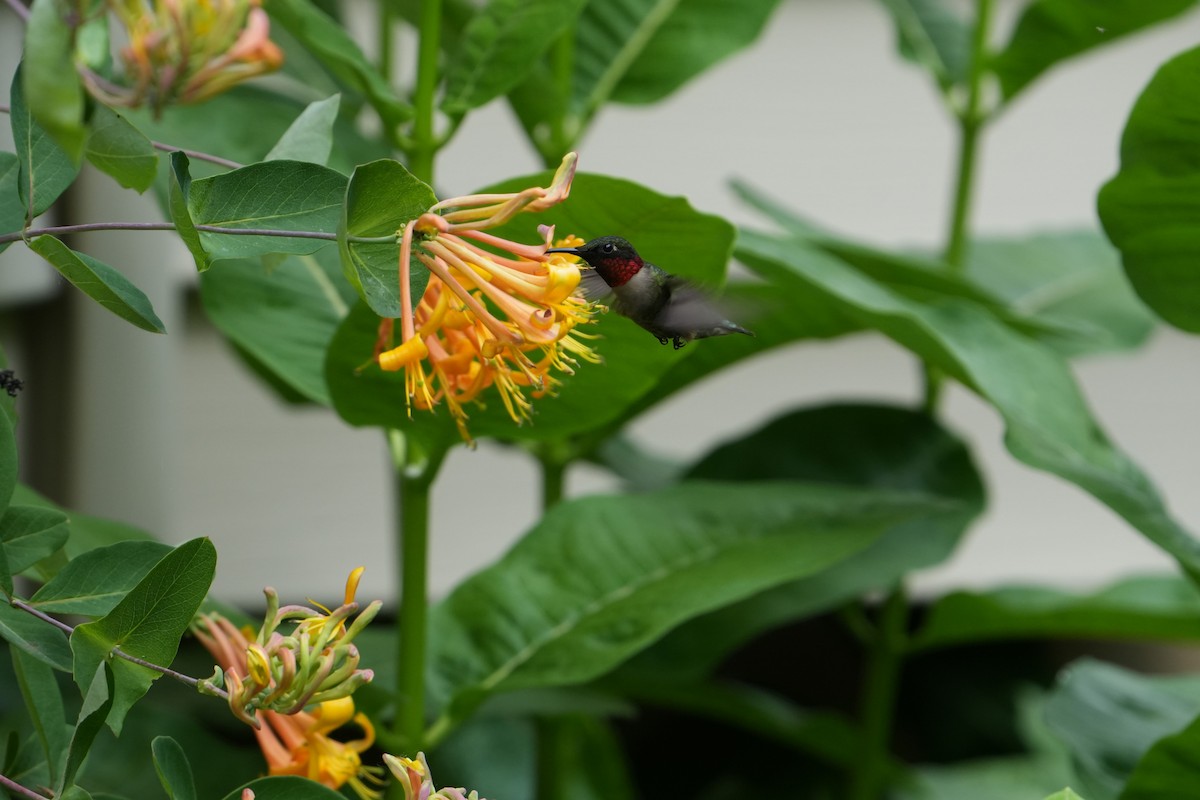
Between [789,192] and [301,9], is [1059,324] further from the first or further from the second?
[789,192]

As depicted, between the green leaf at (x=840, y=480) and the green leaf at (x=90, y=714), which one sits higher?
the green leaf at (x=90, y=714)

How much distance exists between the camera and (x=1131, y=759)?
0.57m

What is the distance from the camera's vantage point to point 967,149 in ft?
2.50

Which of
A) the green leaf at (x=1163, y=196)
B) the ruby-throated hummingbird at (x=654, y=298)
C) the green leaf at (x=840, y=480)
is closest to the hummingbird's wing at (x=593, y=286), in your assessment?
the ruby-throated hummingbird at (x=654, y=298)

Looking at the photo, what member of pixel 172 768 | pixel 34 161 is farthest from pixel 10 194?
pixel 172 768

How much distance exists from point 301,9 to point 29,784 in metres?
0.26

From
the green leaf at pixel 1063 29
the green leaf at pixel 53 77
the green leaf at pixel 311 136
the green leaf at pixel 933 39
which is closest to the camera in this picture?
the green leaf at pixel 53 77

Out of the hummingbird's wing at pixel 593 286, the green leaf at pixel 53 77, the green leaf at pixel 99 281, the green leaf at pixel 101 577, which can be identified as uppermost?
the green leaf at pixel 53 77

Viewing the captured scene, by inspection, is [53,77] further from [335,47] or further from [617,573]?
[617,573]

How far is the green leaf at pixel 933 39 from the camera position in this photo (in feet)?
2.55

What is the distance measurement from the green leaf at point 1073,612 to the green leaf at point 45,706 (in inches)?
20.6

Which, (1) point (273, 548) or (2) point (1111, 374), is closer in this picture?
(1) point (273, 548)

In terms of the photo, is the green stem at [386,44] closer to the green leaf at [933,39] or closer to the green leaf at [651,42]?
the green leaf at [651,42]

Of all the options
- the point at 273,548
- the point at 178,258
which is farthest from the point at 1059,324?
the point at 273,548
